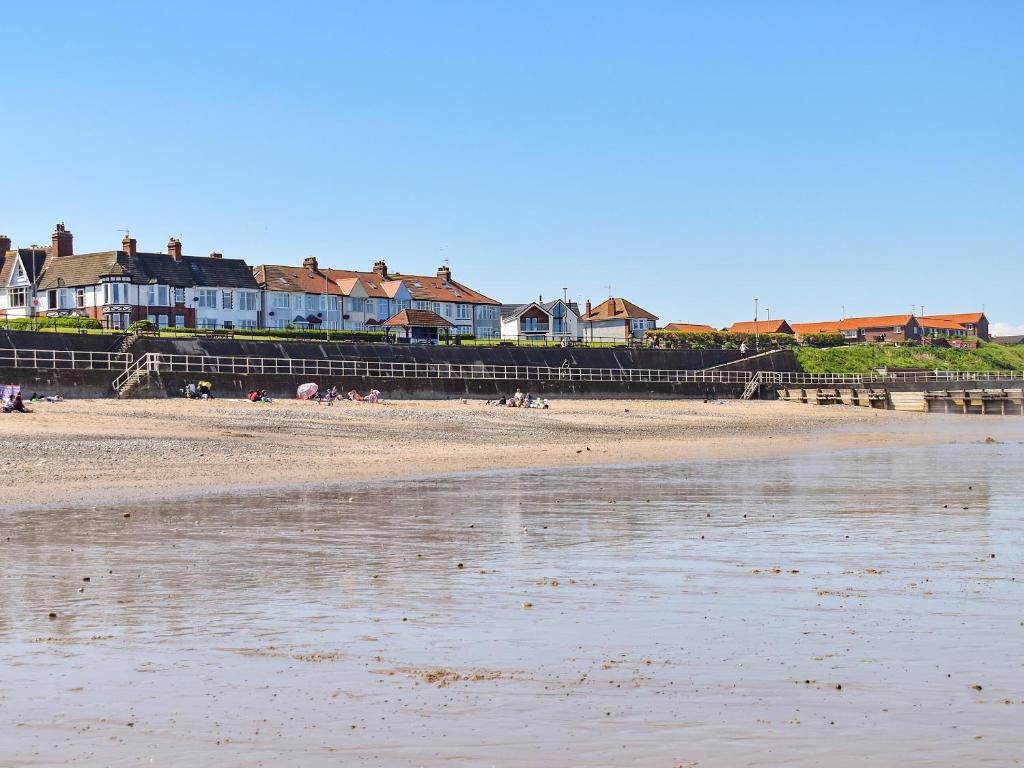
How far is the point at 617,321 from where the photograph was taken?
142 metres

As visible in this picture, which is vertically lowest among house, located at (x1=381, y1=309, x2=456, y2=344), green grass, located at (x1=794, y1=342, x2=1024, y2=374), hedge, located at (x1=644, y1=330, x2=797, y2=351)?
green grass, located at (x1=794, y1=342, x2=1024, y2=374)

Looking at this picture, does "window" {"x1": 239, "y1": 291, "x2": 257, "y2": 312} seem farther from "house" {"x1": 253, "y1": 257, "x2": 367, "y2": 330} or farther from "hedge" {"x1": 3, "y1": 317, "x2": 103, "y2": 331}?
"hedge" {"x1": 3, "y1": 317, "x2": 103, "y2": 331}

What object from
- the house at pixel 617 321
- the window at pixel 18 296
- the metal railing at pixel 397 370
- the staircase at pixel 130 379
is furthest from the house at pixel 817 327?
the staircase at pixel 130 379

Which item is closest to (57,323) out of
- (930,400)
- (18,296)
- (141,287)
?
(141,287)

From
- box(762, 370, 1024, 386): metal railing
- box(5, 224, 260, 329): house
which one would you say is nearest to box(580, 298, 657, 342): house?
box(762, 370, 1024, 386): metal railing

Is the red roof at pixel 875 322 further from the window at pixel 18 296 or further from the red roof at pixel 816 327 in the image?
the window at pixel 18 296

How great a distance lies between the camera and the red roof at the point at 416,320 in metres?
107

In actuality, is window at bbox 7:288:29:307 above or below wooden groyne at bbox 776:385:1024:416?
above

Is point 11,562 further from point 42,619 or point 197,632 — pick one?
point 197,632

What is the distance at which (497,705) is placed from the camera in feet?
24.9

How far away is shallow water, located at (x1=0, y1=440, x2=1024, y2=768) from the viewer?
6844 millimetres

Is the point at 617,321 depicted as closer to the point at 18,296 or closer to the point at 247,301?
the point at 247,301

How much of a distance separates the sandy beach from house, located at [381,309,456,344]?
1790 inches

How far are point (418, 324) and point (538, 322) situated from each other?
69.3 ft
